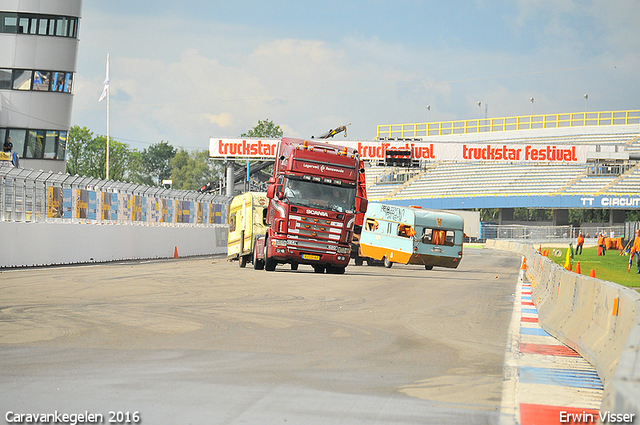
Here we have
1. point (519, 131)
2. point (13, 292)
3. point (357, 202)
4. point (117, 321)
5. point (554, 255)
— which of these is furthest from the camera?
point (519, 131)

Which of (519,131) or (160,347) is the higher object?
(519,131)

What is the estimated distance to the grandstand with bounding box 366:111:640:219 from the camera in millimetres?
66312

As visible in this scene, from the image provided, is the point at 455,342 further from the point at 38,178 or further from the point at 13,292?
the point at 38,178

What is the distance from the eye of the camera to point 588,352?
8078 mm

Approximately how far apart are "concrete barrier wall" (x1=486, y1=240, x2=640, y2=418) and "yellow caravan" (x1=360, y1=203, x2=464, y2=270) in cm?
1877

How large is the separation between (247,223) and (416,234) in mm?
7172

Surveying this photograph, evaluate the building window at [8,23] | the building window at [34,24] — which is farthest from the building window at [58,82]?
the building window at [8,23]

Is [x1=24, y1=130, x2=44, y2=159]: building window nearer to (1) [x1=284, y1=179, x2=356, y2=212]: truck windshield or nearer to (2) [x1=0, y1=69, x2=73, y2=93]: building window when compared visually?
(2) [x1=0, y1=69, x2=73, y2=93]: building window

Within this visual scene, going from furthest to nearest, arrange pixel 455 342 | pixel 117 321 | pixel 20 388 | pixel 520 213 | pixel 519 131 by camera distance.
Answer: pixel 520 213, pixel 519 131, pixel 117 321, pixel 455 342, pixel 20 388

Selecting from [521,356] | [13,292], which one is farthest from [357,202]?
[521,356]

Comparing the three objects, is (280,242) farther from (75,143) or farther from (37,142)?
(75,143)

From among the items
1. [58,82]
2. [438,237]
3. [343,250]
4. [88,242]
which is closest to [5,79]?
[58,82]

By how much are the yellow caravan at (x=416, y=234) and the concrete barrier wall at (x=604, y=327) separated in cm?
1877

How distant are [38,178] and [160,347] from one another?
700 inches
